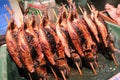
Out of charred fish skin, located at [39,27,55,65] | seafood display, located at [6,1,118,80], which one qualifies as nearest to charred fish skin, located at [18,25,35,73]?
seafood display, located at [6,1,118,80]

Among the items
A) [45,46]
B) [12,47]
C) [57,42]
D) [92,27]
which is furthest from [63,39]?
[12,47]

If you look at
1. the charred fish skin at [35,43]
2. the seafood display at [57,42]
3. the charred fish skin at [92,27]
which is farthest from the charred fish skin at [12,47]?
the charred fish skin at [92,27]

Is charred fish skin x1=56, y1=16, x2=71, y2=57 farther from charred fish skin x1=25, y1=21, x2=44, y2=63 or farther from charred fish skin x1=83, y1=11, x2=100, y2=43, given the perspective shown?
charred fish skin x1=83, y1=11, x2=100, y2=43

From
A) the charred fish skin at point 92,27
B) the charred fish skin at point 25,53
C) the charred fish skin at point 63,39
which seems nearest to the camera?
the charred fish skin at point 25,53

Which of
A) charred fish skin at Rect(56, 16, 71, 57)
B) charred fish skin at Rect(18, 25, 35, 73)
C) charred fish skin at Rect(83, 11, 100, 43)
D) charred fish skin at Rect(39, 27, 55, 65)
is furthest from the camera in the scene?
charred fish skin at Rect(83, 11, 100, 43)

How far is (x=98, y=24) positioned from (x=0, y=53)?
124cm

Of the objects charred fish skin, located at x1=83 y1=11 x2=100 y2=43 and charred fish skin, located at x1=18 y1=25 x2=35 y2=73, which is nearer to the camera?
charred fish skin, located at x1=18 y1=25 x2=35 y2=73

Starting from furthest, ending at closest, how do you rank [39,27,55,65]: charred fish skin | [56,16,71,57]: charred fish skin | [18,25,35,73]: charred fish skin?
[56,16,71,57]: charred fish skin
[39,27,55,65]: charred fish skin
[18,25,35,73]: charred fish skin

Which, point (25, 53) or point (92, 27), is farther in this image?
point (92, 27)

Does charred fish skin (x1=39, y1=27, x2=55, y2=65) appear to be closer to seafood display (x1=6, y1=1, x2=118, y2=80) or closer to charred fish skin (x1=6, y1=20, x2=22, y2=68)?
seafood display (x1=6, y1=1, x2=118, y2=80)

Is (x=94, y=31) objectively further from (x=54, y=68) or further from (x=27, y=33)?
(x=27, y=33)

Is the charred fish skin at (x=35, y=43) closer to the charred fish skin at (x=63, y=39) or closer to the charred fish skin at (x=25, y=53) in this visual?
the charred fish skin at (x=25, y=53)

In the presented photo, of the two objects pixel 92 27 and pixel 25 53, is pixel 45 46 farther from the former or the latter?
pixel 92 27

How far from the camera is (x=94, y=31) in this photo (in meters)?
2.87
